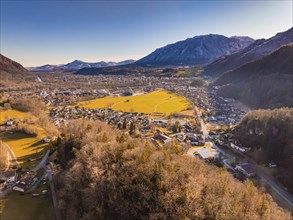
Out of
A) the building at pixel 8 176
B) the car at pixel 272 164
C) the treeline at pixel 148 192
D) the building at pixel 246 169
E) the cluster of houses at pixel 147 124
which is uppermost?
the treeline at pixel 148 192

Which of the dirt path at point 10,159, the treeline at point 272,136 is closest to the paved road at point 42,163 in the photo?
the dirt path at point 10,159

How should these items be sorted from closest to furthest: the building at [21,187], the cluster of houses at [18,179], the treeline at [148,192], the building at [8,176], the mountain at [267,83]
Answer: the treeline at [148,192], the building at [21,187], the cluster of houses at [18,179], the building at [8,176], the mountain at [267,83]

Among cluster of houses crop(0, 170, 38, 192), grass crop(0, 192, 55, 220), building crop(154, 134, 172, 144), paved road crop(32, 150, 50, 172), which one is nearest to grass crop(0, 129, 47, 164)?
paved road crop(32, 150, 50, 172)

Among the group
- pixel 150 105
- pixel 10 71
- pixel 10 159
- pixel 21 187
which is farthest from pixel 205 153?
pixel 10 71

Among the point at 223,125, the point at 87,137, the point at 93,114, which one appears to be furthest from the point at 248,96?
the point at 87,137

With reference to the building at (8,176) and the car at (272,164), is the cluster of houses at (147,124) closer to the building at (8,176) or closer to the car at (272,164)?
the car at (272,164)

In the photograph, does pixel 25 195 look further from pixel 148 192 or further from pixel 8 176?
pixel 148 192

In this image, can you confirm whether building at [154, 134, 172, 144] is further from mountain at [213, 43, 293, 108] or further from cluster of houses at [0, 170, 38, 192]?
mountain at [213, 43, 293, 108]
